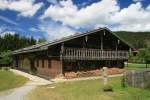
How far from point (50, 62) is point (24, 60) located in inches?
601

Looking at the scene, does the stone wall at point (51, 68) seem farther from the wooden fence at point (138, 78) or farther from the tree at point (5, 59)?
the tree at point (5, 59)

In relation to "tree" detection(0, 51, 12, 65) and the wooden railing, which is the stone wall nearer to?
the wooden railing

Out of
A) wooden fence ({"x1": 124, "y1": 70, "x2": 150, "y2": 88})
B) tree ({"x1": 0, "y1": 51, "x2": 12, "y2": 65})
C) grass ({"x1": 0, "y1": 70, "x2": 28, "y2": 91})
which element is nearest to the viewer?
wooden fence ({"x1": 124, "y1": 70, "x2": 150, "y2": 88})

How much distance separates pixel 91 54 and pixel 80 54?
1846 mm

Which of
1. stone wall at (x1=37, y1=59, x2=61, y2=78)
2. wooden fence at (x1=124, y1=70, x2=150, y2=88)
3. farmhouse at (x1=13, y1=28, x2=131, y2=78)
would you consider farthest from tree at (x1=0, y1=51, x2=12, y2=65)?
wooden fence at (x1=124, y1=70, x2=150, y2=88)

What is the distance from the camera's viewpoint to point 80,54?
106 feet

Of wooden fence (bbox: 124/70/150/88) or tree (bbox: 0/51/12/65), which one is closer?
wooden fence (bbox: 124/70/150/88)

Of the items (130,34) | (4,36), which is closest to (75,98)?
(4,36)

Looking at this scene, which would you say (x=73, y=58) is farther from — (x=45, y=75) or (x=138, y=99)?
(x=138, y=99)

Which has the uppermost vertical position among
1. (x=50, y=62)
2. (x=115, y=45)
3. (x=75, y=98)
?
(x=115, y=45)

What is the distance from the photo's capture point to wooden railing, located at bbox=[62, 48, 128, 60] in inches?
1224

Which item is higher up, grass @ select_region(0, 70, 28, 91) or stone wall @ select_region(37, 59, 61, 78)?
stone wall @ select_region(37, 59, 61, 78)

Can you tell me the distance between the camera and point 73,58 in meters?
31.2

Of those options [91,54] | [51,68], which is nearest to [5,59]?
[51,68]
